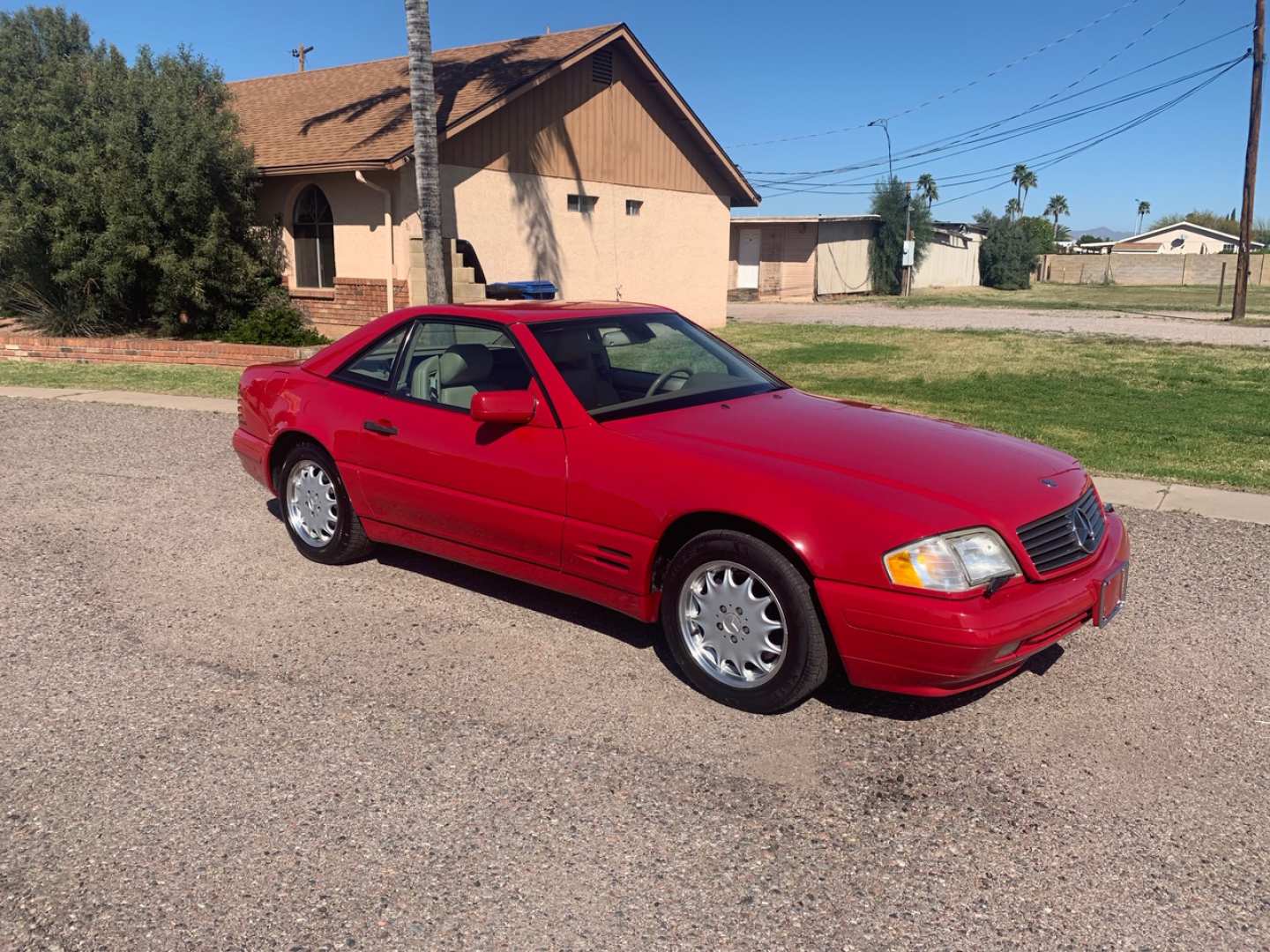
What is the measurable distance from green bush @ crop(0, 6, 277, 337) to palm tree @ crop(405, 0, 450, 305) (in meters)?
3.71

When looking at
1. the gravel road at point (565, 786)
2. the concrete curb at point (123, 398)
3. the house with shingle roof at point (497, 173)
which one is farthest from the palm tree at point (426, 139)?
the gravel road at point (565, 786)

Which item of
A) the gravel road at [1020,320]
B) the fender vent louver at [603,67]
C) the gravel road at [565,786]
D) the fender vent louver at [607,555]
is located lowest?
the gravel road at [565,786]

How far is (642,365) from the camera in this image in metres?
4.98

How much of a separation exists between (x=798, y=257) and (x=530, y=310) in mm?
35716

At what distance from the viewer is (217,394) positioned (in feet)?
41.2

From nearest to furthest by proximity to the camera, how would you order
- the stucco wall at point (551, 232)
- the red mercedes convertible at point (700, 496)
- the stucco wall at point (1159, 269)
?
the red mercedes convertible at point (700, 496) < the stucco wall at point (551, 232) < the stucco wall at point (1159, 269)

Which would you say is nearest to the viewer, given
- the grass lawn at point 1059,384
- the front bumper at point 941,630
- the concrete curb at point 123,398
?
the front bumper at point 941,630

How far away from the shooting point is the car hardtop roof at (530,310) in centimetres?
500

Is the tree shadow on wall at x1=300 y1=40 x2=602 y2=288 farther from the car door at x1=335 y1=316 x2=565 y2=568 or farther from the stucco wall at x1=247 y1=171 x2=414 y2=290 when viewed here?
the car door at x1=335 y1=316 x2=565 y2=568

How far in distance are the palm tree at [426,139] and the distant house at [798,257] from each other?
25006mm

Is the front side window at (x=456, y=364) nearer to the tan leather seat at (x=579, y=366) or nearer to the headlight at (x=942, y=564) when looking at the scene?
the tan leather seat at (x=579, y=366)

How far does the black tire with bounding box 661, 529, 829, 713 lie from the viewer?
12.2 ft

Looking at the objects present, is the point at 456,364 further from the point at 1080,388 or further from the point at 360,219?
the point at 360,219

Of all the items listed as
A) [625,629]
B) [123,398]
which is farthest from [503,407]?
[123,398]
